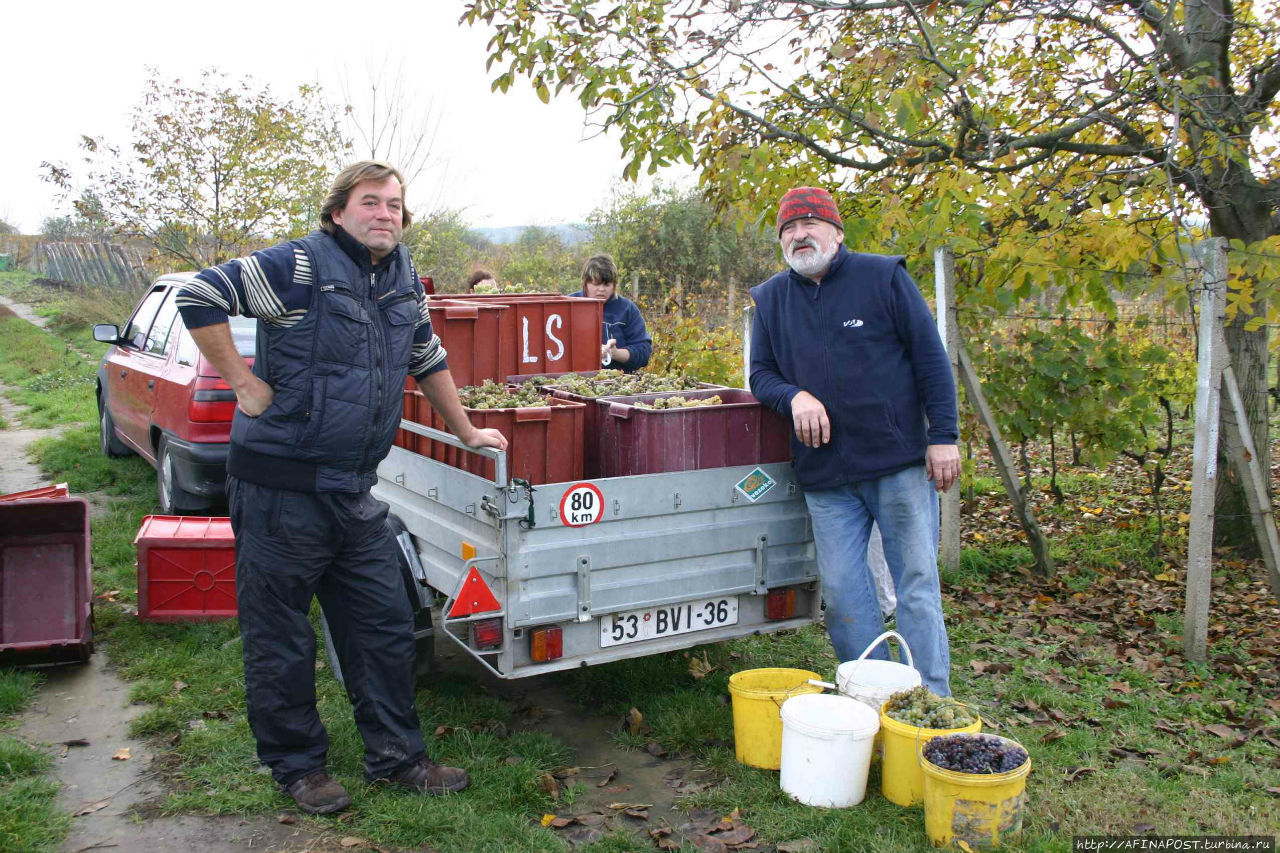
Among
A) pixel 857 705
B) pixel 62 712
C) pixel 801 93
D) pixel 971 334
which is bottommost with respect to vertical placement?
pixel 62 712

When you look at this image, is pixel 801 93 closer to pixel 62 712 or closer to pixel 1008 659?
pixel 1008 659

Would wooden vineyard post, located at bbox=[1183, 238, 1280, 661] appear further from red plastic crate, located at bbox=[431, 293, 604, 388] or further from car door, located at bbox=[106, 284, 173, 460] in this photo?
car door, located at bbox=[106, 284, 173, 460]

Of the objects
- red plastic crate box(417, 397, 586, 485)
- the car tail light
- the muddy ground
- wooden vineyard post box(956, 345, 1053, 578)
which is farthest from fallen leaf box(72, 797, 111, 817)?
wooden vineyard post box(956, 345, 1053, 578)

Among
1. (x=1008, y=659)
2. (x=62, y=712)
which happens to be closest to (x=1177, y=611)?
(x=1008, y=659)

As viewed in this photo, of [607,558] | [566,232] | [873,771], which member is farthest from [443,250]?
[873,771]

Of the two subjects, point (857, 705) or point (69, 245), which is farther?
point (69, 245)

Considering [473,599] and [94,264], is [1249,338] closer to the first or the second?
[473,599]

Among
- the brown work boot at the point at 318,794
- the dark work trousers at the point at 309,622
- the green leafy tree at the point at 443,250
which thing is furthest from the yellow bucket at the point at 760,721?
the green leafy tree at the point at 443,250

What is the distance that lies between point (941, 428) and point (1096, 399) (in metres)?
3.29

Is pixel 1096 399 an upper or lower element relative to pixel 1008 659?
upper

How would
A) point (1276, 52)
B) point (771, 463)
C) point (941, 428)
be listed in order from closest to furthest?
point (941, 428)
point (771, 463)
point (1276, 52)

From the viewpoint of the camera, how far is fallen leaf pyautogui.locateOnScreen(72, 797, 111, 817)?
3721 mm

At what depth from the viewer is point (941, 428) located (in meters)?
4.14

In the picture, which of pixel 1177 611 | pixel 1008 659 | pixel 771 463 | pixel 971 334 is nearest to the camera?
pixel 771 463
